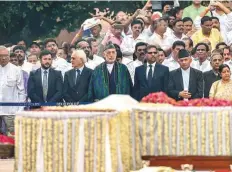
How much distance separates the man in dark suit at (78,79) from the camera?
78.3ft

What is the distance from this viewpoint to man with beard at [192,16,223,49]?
25281 mm

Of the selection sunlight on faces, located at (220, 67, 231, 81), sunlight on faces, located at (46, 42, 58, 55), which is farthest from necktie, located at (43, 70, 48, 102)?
sunlight on faces, located at (220, 67, 231, 81)

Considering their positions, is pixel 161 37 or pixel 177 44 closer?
pixel 177 44

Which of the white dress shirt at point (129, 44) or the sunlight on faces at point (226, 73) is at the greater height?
the white dress shirt at point (129, 44)

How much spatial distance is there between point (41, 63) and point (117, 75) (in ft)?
6.86

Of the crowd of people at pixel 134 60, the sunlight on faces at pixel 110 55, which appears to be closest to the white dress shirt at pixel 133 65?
the crowd of people at pixel 134 60

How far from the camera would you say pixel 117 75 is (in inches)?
913

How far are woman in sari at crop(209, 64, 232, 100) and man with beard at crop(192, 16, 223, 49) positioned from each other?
344 centimetres

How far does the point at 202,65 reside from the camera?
949 inches

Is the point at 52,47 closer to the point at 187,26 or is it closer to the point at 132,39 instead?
the point at 132,39

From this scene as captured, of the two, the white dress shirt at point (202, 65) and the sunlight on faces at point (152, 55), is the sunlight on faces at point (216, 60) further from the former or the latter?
the sunlight on faces at point (152, 55)

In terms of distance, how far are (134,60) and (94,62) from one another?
1.05 metres

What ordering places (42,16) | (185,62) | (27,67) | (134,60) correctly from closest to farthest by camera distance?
1. (185,62)
2. (134,60)
3. (27,67)
4. (42,16)

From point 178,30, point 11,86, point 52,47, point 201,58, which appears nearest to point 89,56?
point 52,47
